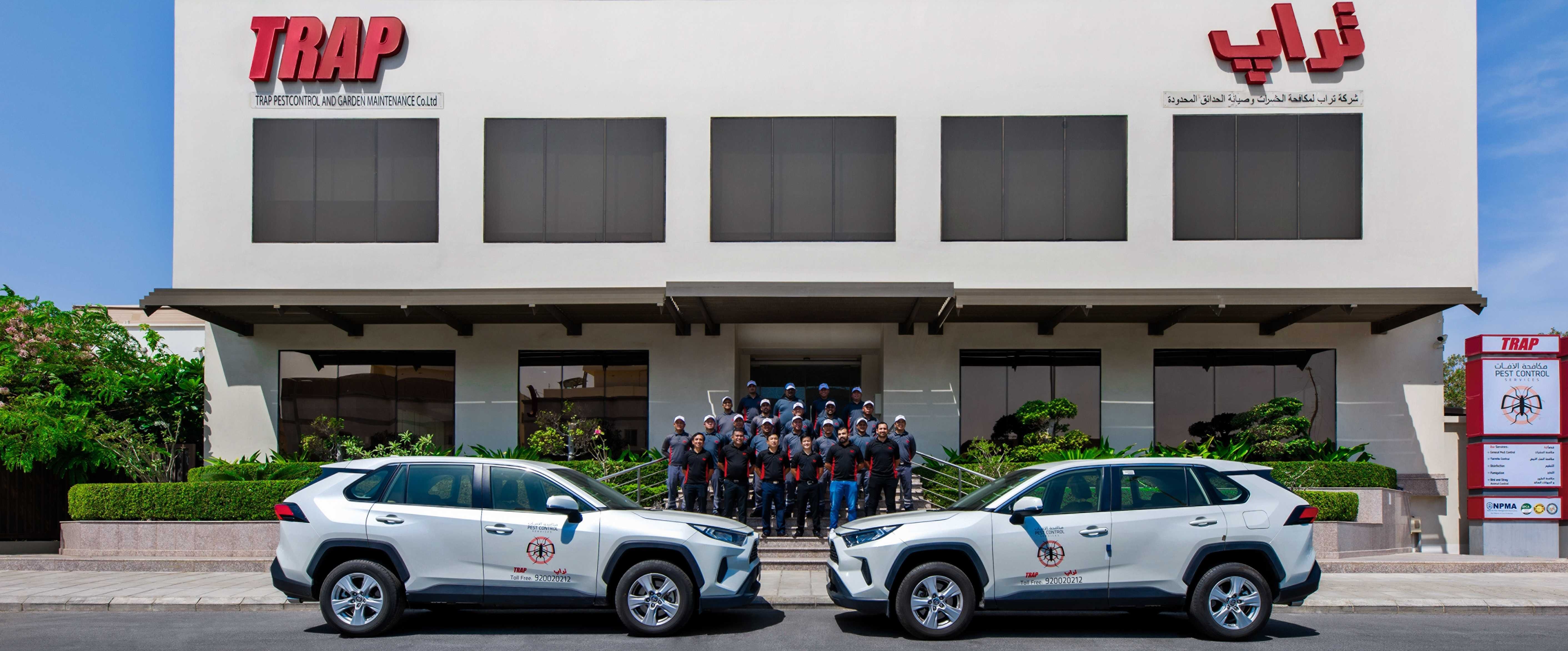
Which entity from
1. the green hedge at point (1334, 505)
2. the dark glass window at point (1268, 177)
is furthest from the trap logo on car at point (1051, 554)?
the dark glass window at point (1268, 177)

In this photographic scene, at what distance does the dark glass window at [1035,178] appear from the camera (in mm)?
17750

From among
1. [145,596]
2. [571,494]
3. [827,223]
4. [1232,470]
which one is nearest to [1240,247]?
[827,223]

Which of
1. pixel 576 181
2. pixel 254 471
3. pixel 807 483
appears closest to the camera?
pixel 807 483

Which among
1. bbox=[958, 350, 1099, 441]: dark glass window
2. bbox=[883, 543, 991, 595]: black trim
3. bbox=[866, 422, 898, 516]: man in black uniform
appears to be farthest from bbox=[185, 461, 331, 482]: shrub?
bbox=[958, 350, 1099, 441]: dark glass window

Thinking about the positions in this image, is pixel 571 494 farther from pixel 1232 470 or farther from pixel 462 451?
pixel 462 451

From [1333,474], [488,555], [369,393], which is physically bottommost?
[1333,474]

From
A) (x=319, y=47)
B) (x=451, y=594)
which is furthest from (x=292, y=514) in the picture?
(x=319, y=47)

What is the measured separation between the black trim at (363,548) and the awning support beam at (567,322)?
7756 mm

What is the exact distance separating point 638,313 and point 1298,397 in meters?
11.6

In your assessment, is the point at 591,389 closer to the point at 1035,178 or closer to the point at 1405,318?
the point at 1035,178

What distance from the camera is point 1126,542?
905 cm

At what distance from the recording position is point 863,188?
17938 millimetres

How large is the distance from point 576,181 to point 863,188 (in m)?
5.00

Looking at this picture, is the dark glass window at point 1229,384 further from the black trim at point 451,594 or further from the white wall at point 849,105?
the black trim at point 451,594
